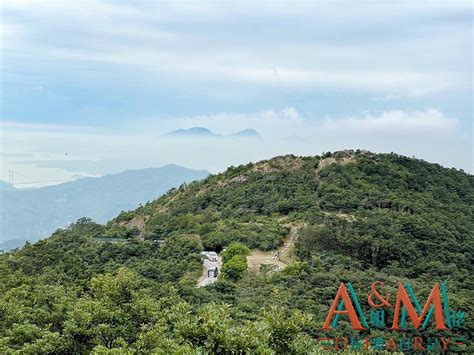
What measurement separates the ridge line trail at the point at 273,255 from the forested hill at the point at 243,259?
0.59 meters

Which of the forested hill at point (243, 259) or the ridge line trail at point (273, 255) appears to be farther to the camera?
the ridge line trail at point (273, 255)

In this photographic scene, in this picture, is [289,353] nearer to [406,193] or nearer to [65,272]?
[65,272]

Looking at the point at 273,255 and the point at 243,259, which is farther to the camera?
the point at 273,255

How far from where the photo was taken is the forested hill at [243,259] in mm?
16891

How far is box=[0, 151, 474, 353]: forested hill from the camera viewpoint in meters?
16.9

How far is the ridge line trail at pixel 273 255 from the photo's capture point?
39.4 meters

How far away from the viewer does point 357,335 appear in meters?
26.3

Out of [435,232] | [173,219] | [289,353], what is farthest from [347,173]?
[289,353]

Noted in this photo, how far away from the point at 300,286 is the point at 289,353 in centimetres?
1848

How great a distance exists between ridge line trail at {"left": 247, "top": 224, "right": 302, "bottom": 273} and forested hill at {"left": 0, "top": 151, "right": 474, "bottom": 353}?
595 millimetres

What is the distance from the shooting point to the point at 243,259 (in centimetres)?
3894

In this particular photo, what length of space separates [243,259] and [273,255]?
4.10 m

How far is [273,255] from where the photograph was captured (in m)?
42.2

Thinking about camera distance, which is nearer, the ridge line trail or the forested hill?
the forested hill
